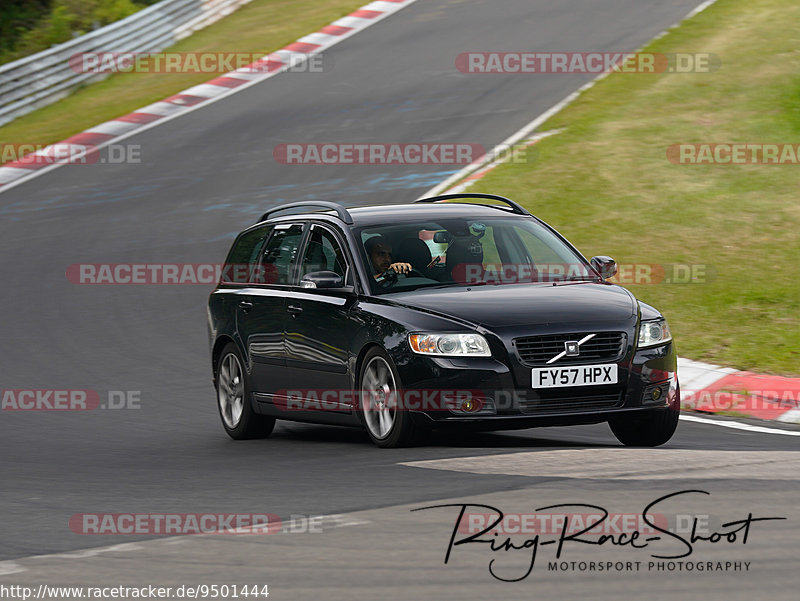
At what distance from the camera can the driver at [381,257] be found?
985 centimetres

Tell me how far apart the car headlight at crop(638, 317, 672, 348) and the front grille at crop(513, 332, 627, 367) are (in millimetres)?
314

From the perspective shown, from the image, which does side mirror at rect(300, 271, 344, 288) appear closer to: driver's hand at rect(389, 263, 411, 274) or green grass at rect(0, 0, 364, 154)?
driver's hand at rect(389, 263, 411, 274)

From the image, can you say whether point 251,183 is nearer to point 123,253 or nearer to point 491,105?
point 123,253

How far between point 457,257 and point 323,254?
1.10m

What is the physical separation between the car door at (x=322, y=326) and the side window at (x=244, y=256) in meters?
0.84

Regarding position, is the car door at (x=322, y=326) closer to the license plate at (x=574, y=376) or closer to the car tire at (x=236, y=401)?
the car tire at (x=236, y=401)

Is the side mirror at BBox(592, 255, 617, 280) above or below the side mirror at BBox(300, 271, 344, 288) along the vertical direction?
below

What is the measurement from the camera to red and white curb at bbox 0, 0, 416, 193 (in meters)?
25.1

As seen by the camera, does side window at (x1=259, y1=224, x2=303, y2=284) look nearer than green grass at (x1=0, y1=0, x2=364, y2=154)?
Yes
